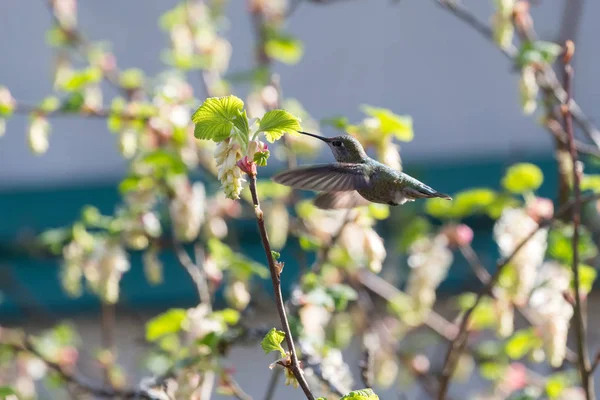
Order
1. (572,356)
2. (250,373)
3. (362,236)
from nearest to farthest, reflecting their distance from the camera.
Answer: (362,236)
(572,356)
(250,373)

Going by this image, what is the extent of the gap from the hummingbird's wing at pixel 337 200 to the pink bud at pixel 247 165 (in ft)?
1.77

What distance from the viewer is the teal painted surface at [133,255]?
3830 millimetres

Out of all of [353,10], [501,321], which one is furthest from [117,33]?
[501,321]

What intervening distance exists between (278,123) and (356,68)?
3974 millimetres

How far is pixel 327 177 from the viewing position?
1.39 meters

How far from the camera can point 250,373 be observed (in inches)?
161

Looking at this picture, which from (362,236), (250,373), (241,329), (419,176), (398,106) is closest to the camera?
(241,329)

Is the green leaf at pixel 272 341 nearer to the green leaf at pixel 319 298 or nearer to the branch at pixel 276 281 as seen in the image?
the branch at pixel 276 281

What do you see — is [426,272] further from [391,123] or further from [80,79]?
[80,79]

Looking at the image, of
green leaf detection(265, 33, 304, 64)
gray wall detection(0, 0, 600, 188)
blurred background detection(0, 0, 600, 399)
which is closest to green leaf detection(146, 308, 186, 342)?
green leaf detection(265, 33, 304, 64)

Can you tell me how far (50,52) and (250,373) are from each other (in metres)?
2.33

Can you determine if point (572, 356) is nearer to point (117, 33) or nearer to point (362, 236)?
point (362, 236)

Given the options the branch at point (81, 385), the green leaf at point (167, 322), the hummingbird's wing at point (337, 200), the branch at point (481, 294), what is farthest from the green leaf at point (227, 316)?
the branch at point (481, 294)

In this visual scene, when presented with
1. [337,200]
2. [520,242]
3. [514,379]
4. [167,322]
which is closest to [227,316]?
[167,322]
